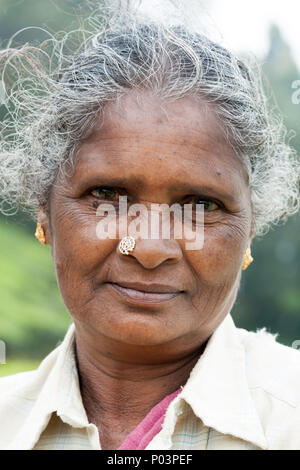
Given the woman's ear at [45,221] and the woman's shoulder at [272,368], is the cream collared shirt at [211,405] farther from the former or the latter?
the woman's ear at [45,221]

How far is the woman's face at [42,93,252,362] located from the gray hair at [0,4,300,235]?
0.08 metres

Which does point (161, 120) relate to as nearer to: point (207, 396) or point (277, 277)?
point (207, 396)

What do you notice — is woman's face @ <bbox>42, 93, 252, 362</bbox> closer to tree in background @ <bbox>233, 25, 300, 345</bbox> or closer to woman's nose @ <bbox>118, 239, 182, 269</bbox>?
woman's nose @ <bbox>118, 239, 182, 269</bbox>

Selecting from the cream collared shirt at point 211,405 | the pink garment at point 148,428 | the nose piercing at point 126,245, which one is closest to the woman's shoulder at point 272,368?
the cream collared shirt at point 211,405

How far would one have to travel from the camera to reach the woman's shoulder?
203cm

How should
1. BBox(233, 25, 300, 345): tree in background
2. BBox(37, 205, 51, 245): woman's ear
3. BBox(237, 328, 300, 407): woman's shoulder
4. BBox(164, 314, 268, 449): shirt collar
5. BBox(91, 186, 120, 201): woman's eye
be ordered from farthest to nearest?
BBox(233, 25, 300, 345): tree in background < BBox(37, 205, 51, 245): woman's ear < BBox(91, 186, 120, 201): woman's eye < BBox(237, 328, 300, 407): woman's shoulder < BBox(164, 314, 268, 449): shirt collar

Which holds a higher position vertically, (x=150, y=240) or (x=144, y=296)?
(x=150, y=240)

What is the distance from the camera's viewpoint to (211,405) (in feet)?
6.57

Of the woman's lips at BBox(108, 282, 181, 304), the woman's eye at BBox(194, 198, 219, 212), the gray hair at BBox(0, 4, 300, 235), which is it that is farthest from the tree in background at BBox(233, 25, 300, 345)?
the woman's lips at BBox(108, 282, 181, 304)

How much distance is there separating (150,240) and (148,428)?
2.07 ft

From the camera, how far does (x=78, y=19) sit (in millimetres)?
2602

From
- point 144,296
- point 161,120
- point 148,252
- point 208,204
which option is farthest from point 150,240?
point 161,120

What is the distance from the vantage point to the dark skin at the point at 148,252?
205 cm

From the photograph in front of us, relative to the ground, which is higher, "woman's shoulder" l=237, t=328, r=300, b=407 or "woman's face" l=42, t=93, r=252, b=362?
"woman's face" l=42, t=93, r=252, b=362
